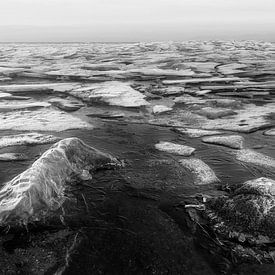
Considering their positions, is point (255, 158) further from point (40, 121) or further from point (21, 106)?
point (21, 106)

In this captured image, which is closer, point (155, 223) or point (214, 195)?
point (155, 223)

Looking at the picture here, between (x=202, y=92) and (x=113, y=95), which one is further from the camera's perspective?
(x=202, y=92)

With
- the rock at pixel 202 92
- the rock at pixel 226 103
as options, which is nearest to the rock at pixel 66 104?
the rock at pixel 202 92

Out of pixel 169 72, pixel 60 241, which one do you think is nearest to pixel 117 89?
pixel 169 72

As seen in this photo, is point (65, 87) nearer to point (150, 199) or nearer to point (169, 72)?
point (169, 72)

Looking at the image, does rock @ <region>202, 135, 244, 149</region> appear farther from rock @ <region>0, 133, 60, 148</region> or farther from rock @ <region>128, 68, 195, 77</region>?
rock @ <region>128, 68, 195, 77</region>

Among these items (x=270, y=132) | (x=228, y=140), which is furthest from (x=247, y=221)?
(x=270, y=132)
